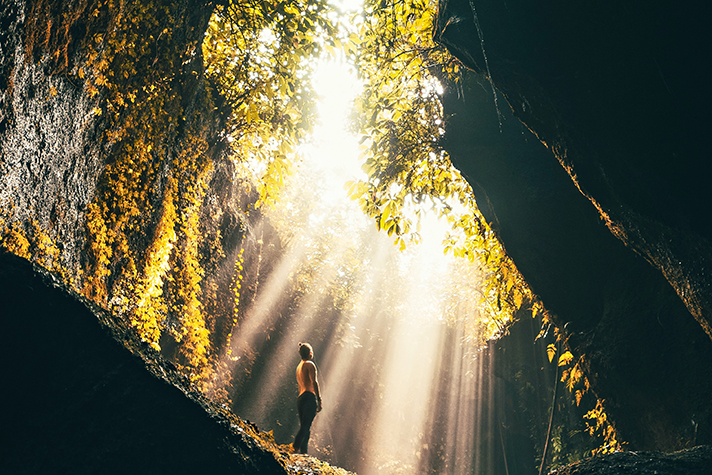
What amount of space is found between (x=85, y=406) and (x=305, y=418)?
4224 mm

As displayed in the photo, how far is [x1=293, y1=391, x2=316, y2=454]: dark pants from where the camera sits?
4832 millimetres

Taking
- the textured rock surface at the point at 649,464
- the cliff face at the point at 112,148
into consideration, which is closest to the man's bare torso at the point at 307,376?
the cliff face at the point at 112,148

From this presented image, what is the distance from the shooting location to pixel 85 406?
Result: 125 cm

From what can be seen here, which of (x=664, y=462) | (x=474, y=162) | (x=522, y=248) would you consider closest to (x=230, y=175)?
(x=474, y=162)

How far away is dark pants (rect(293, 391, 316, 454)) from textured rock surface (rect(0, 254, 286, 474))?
151 inches

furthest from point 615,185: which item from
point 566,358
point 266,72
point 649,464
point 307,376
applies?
point 266,72

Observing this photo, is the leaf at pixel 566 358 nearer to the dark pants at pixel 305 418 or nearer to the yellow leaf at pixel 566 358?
the yellow leaf at pixel 566 358

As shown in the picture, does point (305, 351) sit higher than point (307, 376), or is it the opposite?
point (305, 351)

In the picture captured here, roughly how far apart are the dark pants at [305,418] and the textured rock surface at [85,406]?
3.85 metres

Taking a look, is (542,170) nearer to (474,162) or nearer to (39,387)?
(474,162)

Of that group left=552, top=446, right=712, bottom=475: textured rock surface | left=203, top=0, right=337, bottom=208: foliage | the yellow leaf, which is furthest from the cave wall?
left=203, top=0, right=337, bottom=208: foliage

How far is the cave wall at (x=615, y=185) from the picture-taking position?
6.77 ft

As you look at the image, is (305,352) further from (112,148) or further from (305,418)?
(112,148)

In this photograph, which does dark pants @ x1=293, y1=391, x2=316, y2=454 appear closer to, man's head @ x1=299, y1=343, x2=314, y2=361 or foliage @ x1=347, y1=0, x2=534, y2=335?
man's head @ x1=299, y1=343, x2=314, y2=361
